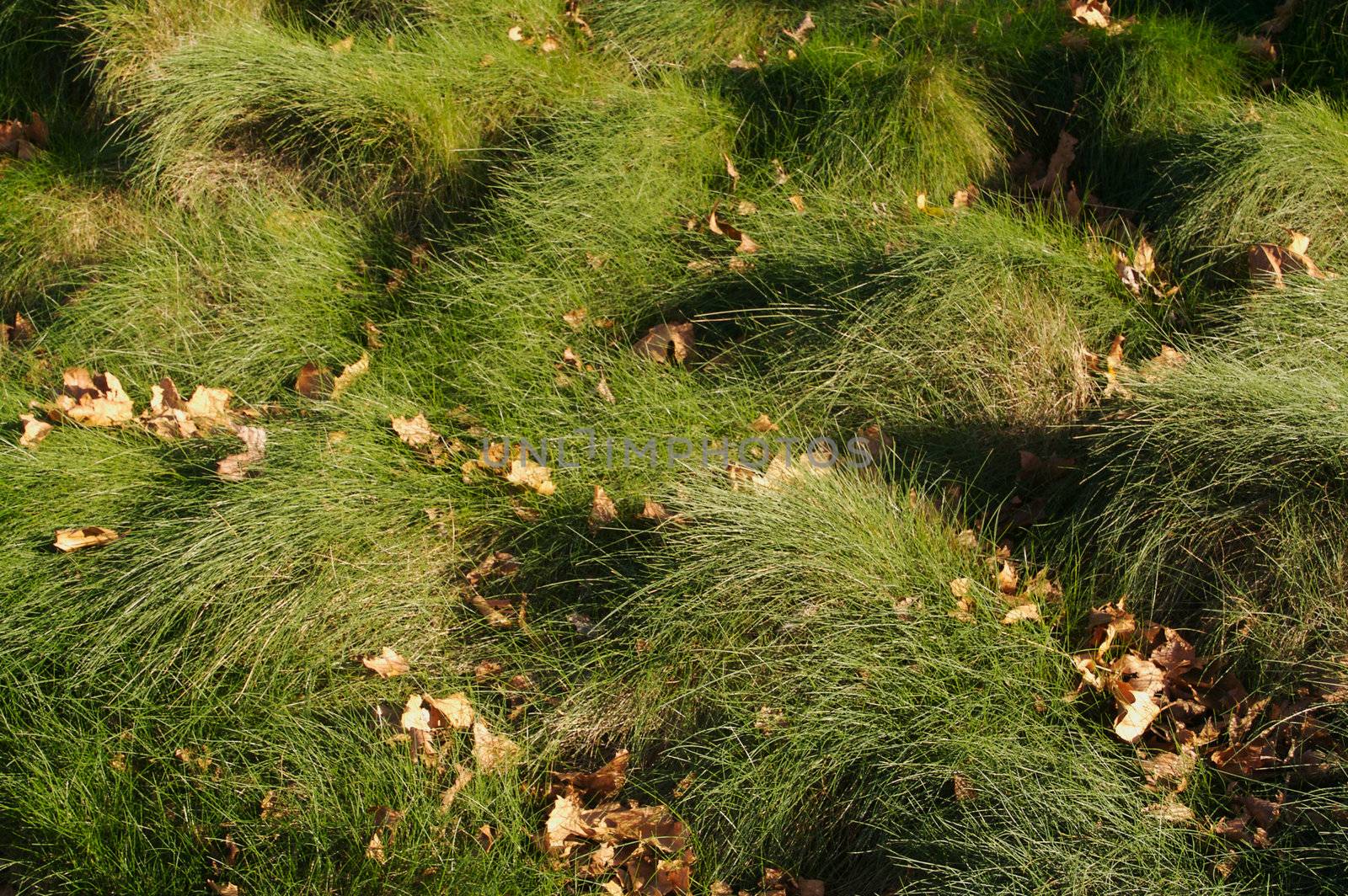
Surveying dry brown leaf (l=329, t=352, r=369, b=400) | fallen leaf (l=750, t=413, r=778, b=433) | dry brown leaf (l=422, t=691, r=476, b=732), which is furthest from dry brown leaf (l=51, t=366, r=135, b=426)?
fallen leaf (l=750, t=413, r=778, b=433)

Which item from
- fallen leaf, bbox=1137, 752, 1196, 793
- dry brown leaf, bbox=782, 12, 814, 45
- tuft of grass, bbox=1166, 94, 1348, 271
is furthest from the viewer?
dry brown leaf, bbox=782, 12, 814, 45

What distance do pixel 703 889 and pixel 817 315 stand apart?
1735 millimetres

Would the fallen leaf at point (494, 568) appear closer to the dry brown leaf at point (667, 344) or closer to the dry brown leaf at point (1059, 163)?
the dry brown leaf at point (667, 344)

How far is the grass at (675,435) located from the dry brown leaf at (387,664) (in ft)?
0.12

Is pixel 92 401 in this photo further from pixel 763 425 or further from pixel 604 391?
pixel 763 425

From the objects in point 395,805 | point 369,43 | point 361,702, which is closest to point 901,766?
point 395,805

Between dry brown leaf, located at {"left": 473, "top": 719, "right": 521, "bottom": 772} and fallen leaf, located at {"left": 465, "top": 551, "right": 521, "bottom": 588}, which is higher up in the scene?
fallen leaf, located at {"left": 465, "top": 551, "right": 521, "bottom": 588}

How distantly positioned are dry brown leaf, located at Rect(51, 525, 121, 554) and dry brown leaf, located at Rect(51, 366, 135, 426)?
48 cm

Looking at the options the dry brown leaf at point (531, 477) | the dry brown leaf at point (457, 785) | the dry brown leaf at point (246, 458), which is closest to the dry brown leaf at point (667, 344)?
the dry brown leaf at point (531, 477)

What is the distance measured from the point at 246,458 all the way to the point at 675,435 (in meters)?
1.24

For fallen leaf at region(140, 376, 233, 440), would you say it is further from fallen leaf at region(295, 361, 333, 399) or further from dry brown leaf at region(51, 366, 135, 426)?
fallen leaf at region(295, 361, 333, 399)

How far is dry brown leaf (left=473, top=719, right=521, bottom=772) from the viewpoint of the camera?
2809 millimetres

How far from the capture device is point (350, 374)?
12.1 feet

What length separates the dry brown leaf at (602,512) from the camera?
3.21 metres
